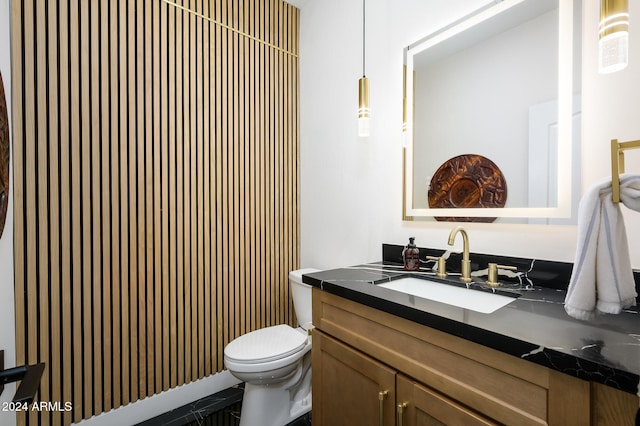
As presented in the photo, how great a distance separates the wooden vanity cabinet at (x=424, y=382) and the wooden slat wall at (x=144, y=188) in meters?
0.99

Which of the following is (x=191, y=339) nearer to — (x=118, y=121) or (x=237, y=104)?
(x=118, y=121)

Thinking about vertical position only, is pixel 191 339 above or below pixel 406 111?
below

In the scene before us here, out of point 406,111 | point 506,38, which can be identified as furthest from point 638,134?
point 406,111

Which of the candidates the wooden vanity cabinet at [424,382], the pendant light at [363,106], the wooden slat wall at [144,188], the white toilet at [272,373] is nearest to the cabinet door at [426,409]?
the wooden vanity cabinet at [424,382]

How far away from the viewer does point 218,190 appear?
2031 mm

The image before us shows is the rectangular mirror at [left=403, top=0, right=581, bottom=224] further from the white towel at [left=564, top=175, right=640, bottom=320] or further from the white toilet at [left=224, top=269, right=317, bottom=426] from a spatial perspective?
the white toilet at [left=224, top=269, right=317, bottom=426]

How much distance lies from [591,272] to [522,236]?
0.53 meters

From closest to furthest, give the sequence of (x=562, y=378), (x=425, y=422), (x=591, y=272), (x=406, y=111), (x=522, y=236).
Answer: (x=562, y=378)
(x=591, y=272)
(x=425, y=422)
(x=522, y=236)
(x=406, y=111)

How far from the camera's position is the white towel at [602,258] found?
0.75 metres

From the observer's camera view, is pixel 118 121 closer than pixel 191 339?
Yes

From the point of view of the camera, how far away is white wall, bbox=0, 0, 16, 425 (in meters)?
1.35

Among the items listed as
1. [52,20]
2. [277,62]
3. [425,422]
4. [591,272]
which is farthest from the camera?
[277,62]

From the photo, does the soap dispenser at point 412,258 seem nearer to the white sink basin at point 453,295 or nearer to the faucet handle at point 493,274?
the white sink basin at point 453,295

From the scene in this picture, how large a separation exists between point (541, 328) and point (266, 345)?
1.33 metres
